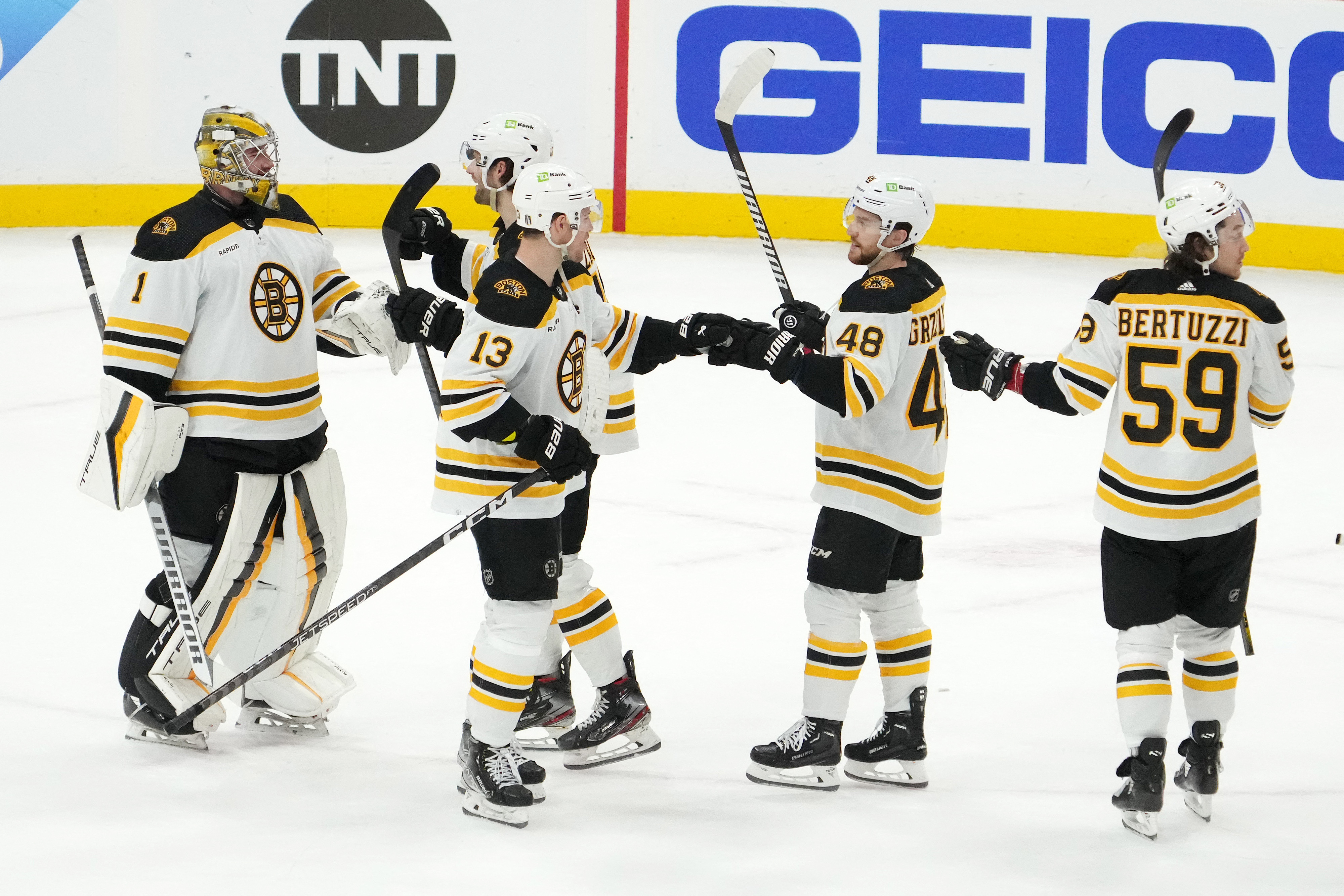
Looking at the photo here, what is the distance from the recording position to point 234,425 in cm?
337

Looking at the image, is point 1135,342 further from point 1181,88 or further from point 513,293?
point 1181,88

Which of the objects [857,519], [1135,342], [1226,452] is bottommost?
[857,519]

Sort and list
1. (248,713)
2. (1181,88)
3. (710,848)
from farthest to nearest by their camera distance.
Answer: (1181,88) → (248,713) → (710,848)

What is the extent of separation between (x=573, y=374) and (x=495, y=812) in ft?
2.69

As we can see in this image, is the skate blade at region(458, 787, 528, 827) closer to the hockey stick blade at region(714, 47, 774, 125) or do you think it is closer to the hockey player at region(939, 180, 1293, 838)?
the hockey player at region(939, 180, 1293, 838)

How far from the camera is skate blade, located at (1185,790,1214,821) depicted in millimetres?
3170

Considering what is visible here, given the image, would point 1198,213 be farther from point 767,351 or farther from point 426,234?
point 426,234

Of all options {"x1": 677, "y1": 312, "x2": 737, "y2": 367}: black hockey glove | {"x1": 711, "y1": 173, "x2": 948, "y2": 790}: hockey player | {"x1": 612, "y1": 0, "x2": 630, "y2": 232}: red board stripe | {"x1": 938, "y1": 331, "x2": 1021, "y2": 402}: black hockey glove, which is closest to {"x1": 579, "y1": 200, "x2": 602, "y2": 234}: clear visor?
{"x1": 677, "y1": 312, "x2": 737, "y2": 367}: black hockey glove

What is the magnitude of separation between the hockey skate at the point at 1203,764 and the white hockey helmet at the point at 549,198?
1474 mm

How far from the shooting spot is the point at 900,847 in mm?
3043

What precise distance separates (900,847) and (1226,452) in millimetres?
915

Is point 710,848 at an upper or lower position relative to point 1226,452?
lower

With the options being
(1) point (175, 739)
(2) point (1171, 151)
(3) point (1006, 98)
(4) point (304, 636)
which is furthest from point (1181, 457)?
(3) point (1006, 98)

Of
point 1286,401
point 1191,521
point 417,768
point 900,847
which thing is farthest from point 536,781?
point 1286,401
